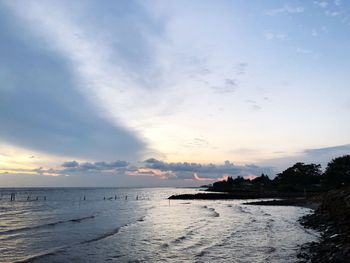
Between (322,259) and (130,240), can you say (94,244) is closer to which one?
(130,240)

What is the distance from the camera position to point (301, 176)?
152625 millimetres

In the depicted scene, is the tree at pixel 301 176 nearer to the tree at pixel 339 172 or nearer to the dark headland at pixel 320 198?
the dark headland at pixel 320 198

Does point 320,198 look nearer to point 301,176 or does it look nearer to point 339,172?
point 339,172

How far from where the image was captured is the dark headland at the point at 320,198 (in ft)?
62.1

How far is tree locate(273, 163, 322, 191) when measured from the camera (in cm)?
14688

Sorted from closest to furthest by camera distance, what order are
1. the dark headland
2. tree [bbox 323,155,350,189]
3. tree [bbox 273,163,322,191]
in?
1. the dark headland
2. tree [bbox 323,155,350,189]
3. tree [bbox 273,163,322,191]

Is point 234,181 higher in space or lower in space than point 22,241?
higher

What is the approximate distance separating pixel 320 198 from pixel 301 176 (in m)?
81.4

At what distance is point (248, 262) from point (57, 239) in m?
16.2

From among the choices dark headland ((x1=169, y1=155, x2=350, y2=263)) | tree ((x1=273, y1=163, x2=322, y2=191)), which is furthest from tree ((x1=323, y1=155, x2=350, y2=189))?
tree ((x1=273, y1=163, x2=322, y2=191))

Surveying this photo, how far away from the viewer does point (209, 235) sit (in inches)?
1168

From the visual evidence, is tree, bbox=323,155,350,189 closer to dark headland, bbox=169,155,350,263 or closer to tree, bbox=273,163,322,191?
dark headland, bbox=169,155,350,263

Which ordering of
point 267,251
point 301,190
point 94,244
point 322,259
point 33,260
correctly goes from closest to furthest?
point 322,259 → point 33,260 → point 267,251 → point 94,244 → point 301,190

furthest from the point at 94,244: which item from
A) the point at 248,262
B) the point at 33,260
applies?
the point at 248,262
